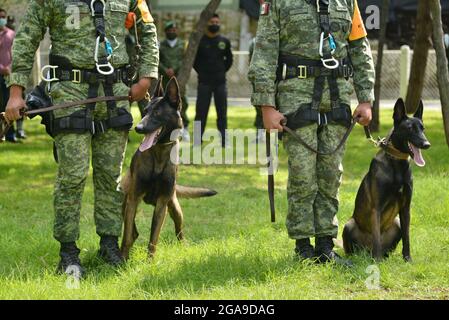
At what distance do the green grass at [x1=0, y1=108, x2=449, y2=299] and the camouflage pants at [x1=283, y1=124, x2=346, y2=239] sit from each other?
31 cm

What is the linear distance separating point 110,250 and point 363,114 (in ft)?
6.85

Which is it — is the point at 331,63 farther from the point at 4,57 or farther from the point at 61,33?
the point at 4,57

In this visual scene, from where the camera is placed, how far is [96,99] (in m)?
5.67

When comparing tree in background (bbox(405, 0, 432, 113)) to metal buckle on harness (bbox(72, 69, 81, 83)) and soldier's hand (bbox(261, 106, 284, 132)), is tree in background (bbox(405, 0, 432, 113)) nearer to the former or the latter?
soldier's hand (bbox(261, 106, 284, 132))

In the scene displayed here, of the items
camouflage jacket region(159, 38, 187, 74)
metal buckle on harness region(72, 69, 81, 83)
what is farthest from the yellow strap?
camouflage jacket region(159, 38, 187, 74)

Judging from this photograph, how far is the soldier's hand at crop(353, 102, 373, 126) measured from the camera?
5988 mm

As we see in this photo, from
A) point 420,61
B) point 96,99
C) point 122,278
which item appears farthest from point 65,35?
point 420,61

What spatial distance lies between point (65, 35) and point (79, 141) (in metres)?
0.73

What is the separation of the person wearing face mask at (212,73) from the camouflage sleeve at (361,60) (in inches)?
322

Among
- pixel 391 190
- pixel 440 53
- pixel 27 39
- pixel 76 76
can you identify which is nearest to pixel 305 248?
pixel 391 190

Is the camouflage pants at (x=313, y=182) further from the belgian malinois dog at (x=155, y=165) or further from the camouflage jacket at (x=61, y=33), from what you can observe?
the camouflage jacket at (x=61, y=33)

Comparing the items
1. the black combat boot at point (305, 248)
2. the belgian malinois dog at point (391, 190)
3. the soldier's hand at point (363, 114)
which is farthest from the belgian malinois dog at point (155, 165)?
the belgian malinois dog at point (391, 190)
